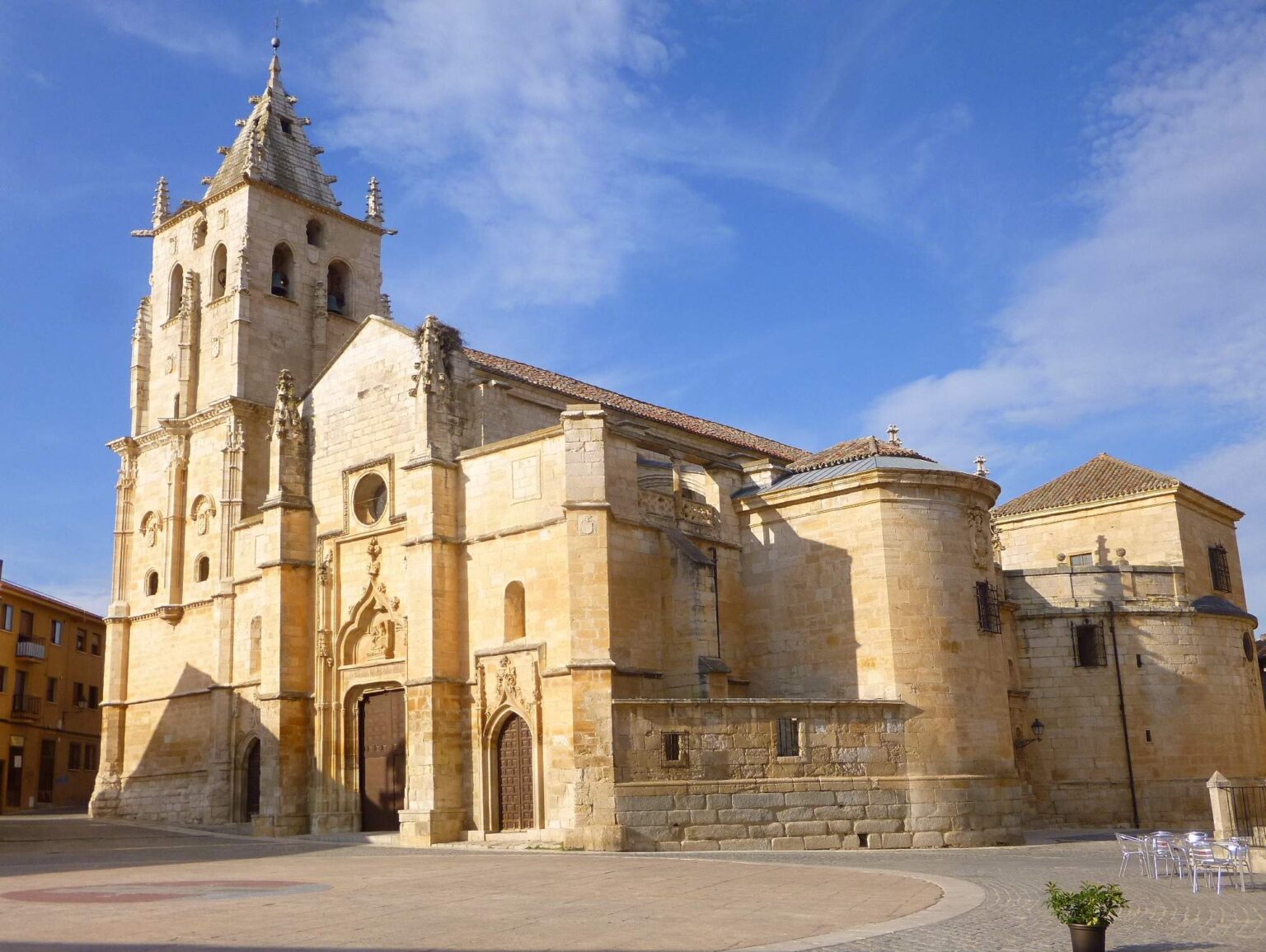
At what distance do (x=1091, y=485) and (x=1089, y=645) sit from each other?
7718 millimetres

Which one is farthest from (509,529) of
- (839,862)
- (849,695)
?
(839,862)

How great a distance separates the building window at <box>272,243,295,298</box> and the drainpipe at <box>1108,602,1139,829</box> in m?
25.3

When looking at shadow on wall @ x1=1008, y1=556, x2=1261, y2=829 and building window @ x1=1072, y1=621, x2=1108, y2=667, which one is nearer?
shadow on wall @ x1=1008, y1=556, x2=1261, y2=829

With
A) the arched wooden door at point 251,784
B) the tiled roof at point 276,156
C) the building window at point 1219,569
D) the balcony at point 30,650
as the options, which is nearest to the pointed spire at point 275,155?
the tiled roof at point 276,156

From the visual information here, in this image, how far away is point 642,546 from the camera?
2670cm

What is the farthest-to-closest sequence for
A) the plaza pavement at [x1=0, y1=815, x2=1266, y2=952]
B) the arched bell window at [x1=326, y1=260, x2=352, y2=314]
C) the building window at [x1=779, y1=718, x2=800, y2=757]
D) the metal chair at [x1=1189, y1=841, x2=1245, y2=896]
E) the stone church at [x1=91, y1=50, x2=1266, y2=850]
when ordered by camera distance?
1. the arched bell window at [x1=326, y1=260, x2=352, y2=314]
2. the stone church at [x1=91, y1=50, x2=1266, y2=850]
3. the building window at [x1=779, y1=718, x2=800, y2=757]
4. the metal chair at [x1=1189, y1=841, x2=1245, y2=896]
5. the plaza pavement at [x1=0, y1=815, x2=1266, y2=952]

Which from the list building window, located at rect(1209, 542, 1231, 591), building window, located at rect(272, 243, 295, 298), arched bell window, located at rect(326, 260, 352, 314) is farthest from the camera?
arched bell window, located at rect(326, 260, 352, 314)

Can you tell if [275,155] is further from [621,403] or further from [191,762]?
[191,762]

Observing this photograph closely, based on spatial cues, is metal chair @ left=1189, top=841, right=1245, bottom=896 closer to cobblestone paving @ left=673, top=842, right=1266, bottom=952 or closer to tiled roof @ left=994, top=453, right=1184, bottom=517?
cobblestone paving @ left=673, top=842, right=1266, bottom=952

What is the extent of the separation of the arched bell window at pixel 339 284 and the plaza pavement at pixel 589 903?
2205 cm

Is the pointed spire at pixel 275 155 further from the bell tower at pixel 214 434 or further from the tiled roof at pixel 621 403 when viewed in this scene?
the tiled roof at pixel 621 403

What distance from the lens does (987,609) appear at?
2777 cm

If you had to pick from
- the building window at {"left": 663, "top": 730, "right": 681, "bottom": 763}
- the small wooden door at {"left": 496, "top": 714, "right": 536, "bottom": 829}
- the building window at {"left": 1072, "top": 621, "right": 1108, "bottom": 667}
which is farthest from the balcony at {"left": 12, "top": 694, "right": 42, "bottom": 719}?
the building window at {"left": 1072, "top": 621, "right": 1108, "bottom": 667}

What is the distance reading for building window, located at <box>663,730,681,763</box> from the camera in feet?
78.3
